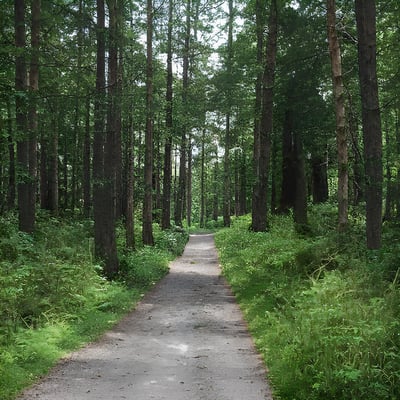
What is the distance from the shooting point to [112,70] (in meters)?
12.5

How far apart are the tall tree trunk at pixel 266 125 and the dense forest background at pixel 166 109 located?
57 mm

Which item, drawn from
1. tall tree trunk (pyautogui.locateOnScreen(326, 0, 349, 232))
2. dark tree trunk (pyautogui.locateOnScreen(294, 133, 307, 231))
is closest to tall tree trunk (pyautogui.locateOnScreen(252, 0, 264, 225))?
dark tree trunk (pyautogui.locateOnScreen(294, 133, 307, 231))

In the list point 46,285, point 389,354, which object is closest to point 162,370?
point 389,354

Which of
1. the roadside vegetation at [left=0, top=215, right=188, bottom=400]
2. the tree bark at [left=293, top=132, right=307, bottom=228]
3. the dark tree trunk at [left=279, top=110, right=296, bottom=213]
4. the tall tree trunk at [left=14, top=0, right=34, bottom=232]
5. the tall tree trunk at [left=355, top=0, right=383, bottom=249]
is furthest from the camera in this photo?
the dark tree trunk at [left=279, top=110, right=296, bottom=213]

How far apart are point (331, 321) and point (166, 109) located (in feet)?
57.7

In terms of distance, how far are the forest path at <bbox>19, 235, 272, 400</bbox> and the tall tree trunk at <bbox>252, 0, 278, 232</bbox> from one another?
8860 mm

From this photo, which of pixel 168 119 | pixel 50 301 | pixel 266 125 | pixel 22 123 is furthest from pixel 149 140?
pixel 50 301

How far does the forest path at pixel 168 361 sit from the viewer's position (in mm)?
5477

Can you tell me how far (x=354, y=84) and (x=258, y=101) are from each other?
4.74 meters

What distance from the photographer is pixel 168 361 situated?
6727 mm

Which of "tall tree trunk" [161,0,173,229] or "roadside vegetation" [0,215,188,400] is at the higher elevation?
"tall tree trunk" [161,0,173,229]

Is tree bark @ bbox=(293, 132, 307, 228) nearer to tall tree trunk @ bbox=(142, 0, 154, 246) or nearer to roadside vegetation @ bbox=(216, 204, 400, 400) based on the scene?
roadside vegetation @ bbox=(216, 204, 400, 400)

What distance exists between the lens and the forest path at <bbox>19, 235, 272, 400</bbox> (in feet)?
18.0

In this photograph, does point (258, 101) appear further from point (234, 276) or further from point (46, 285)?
point (46, 285)
